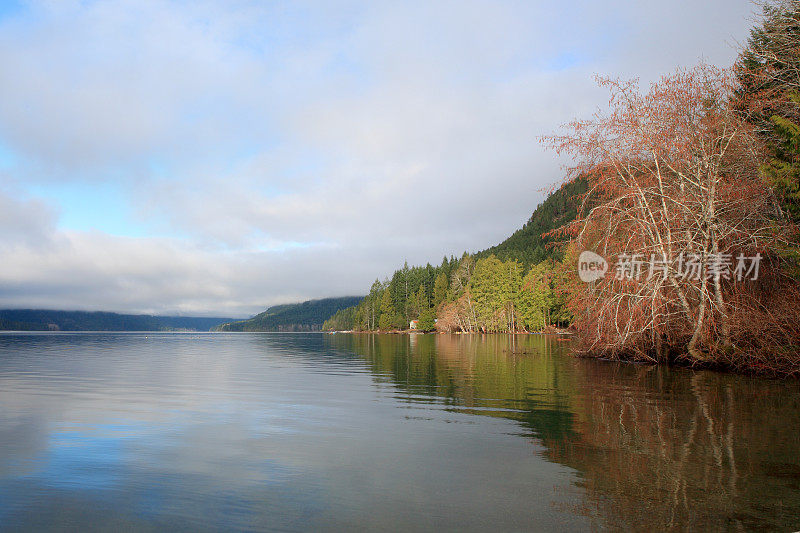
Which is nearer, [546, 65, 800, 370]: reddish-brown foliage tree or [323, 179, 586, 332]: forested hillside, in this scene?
[546, 65, 800, 370]: reddish-brown foliage tree

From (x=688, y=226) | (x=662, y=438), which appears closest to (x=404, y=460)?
(x=662, y=438)

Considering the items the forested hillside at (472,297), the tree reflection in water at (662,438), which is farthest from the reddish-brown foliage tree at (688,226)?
the forested hillside at (472,297)

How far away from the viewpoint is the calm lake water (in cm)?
508

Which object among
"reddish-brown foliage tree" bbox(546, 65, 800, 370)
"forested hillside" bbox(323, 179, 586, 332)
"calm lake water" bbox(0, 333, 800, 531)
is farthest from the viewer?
"forested hillside" bbox(323, 179, 586, 332)

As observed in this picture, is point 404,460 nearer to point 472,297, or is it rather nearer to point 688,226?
point 688,226

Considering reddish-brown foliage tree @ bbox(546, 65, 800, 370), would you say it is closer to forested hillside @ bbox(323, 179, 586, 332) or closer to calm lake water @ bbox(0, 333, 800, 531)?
calm lake water @ bbox(0, 333, 800, 531)

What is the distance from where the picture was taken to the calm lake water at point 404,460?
5.08 m

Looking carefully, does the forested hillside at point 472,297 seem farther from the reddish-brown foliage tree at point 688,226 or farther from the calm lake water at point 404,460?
the calm lake water at point 404,460

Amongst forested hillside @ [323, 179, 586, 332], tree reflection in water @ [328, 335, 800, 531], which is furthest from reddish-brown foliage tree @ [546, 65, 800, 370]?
forested hillside @ [323, 179, 586, 332]

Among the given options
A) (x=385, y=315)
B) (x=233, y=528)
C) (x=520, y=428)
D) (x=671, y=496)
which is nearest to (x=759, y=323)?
(x=520, y=428)

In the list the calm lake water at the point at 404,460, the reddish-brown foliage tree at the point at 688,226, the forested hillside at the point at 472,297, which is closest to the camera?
the calm lake water at the point at 404,460

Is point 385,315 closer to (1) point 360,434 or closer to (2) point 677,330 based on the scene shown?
(2) point 677,330

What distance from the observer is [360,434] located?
9094mm

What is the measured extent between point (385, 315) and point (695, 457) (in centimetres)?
13875
